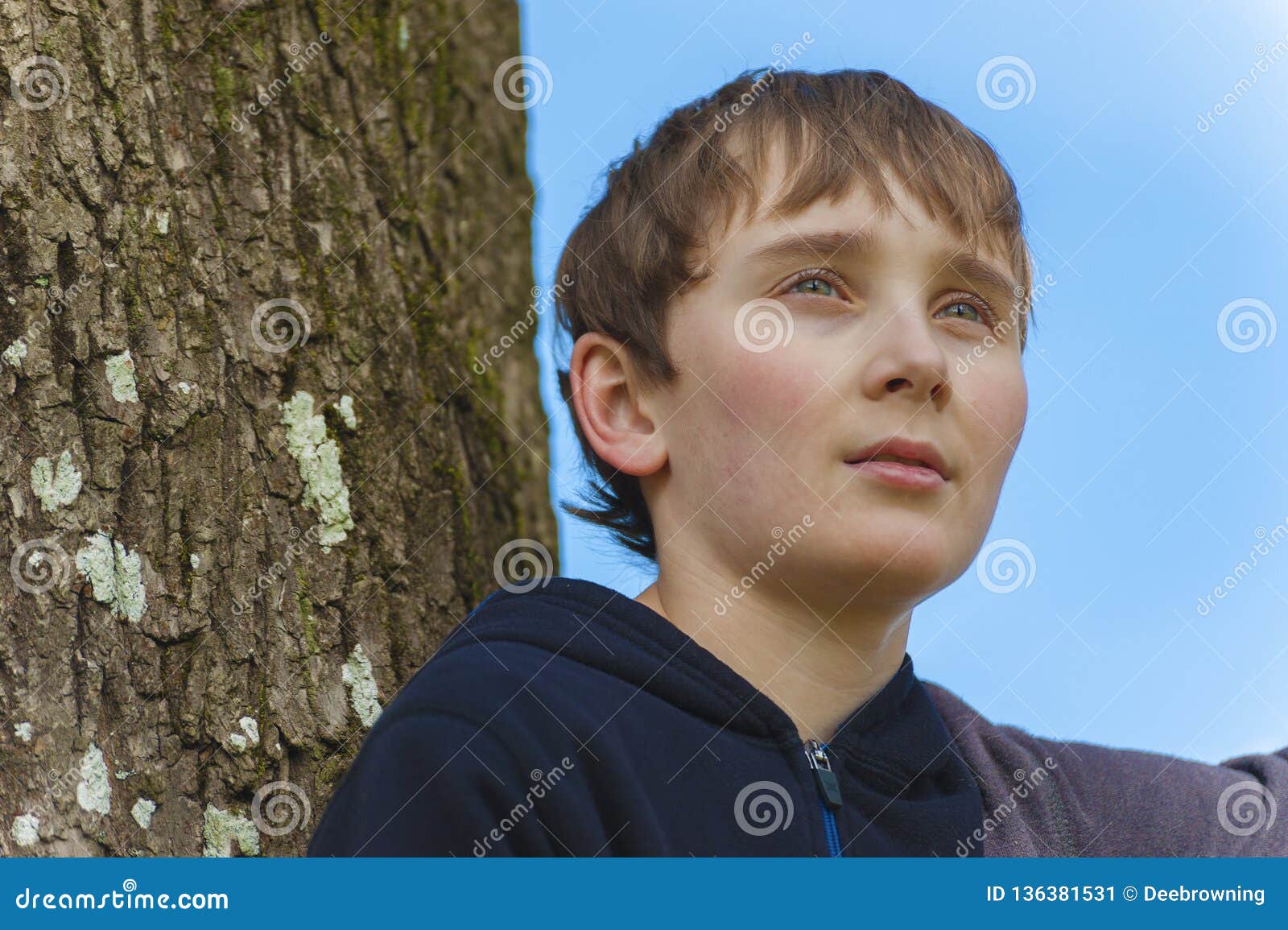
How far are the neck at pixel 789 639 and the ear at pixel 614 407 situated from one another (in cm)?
24

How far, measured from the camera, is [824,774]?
1.99m

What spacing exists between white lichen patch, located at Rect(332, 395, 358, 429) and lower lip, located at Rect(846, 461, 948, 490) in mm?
1094

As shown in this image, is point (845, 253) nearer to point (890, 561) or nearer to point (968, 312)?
point (968, 312)

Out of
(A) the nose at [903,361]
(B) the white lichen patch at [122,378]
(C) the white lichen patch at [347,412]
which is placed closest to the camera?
(A) the nose at [903,361]

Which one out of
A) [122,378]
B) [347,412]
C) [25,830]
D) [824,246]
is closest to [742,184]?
[824,246]

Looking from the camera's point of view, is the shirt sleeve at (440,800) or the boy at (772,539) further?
the boy at (772,539)

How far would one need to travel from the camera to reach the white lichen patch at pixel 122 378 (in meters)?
2.18

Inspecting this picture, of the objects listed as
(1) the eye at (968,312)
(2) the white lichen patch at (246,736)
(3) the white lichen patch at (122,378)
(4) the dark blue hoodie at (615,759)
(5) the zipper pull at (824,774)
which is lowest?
(2) the white lichen patch at (246,736)

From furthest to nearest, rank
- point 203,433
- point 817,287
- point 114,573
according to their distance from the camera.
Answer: point 203,433
point 114,573
point 817,287

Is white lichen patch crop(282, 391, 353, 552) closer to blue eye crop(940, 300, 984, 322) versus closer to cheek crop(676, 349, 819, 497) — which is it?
cheek crop(676, 349, 819, 497)

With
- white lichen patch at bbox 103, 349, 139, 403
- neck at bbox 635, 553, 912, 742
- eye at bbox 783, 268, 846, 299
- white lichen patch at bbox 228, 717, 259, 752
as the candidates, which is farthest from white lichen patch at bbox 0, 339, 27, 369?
eye at bbox 783, 268, 846, 299

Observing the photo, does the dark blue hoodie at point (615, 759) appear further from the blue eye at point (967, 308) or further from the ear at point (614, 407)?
the blue eye at point (967, 308)

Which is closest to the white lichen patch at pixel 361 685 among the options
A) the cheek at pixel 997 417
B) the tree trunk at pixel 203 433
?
the tree trunk at pixel 203 433

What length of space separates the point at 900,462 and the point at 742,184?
0.60 metres
